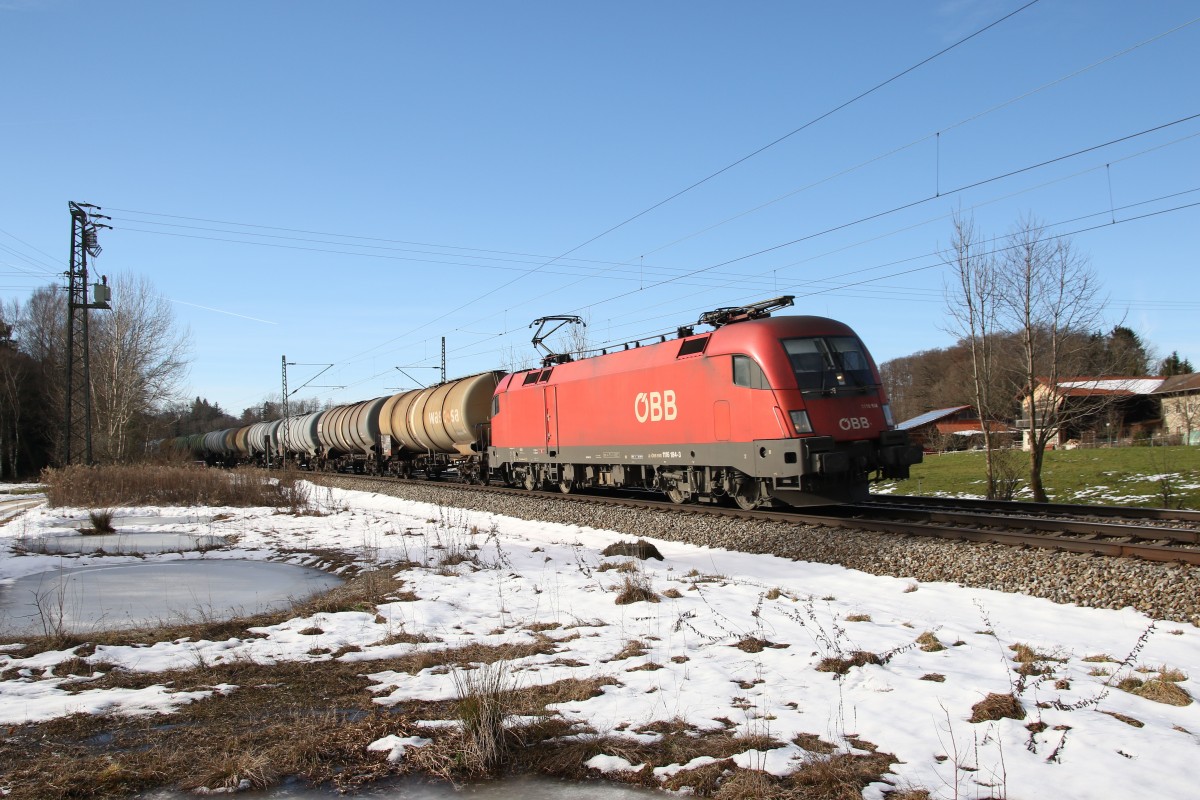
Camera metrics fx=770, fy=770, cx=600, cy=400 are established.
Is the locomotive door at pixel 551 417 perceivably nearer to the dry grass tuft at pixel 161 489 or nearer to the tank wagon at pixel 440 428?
the tank wagon at pixel 440 428

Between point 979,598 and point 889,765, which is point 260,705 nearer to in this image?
point 889,765

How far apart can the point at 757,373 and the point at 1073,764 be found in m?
9.11

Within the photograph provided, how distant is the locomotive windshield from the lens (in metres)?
12.4

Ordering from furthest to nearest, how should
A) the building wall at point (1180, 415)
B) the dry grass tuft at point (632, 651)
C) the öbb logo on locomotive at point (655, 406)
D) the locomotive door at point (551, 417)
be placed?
the building wall at point (1180, 415)
the locomotive door at point (551, 417)
the öbb logo on locomotive at point (655, 406)
the dry grass tuft at point (632, 651)

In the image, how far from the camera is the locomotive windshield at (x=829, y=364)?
12445 millimetres

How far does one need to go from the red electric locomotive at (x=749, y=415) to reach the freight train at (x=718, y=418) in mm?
22

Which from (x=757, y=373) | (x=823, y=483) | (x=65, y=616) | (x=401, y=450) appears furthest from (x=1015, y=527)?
(x=401, y=450)

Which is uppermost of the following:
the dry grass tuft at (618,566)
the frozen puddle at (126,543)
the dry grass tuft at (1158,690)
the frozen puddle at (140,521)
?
the frozen puddle at (140,521)

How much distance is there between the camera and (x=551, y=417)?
19.6 metres

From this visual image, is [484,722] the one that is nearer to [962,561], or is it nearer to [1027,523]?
[962,561]

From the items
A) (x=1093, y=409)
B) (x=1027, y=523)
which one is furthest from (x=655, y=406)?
(x=1093, y=409)

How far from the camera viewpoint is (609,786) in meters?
3.79

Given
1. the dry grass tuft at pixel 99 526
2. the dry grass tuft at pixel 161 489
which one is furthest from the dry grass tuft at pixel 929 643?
the dry grass tuft at pixel 161 489

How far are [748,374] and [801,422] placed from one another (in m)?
1.24
